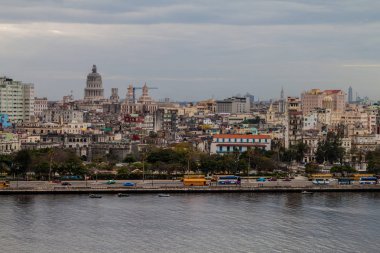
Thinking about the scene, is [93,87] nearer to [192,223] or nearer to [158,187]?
[158,187]

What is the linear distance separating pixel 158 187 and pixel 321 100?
60532 millimetres

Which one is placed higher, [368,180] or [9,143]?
[9,143]

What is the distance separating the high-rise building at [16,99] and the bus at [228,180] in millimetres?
41765

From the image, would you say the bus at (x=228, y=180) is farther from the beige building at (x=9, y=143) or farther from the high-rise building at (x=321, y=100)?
the high-rise building at (x=321, y=100)

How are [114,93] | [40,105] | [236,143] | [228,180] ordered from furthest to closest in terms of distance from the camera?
[114,93]
[40,105]
[236,143]
[228,180]

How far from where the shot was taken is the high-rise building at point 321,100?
97562 mm

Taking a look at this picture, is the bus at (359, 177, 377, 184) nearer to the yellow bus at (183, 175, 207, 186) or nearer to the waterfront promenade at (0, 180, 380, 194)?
the waterfront promenade at (0, 180, 380, 194)

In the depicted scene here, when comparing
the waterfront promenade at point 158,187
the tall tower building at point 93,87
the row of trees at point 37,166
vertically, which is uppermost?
the tall tower building at point 93,87

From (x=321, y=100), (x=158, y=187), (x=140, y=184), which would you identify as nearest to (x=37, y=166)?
(x=140, y=184)

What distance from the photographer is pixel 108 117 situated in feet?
313

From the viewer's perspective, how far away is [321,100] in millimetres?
99375

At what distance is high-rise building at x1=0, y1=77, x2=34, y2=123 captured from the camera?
3231 inches

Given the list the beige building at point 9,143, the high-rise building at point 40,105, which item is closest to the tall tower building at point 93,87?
the high-rise building at point 40,105

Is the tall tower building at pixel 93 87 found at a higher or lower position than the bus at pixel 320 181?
higher
